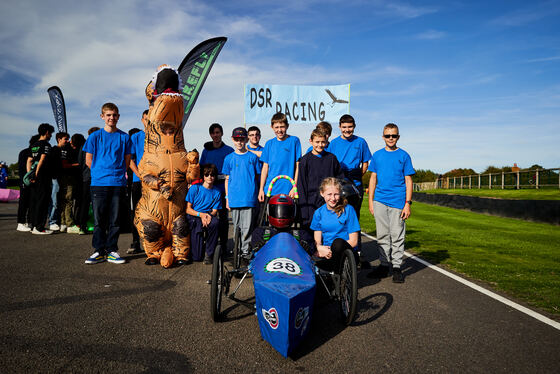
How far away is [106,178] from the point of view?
19.0 feet

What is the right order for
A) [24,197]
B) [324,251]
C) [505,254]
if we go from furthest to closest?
[24,197] < [505,254] < [324,251]

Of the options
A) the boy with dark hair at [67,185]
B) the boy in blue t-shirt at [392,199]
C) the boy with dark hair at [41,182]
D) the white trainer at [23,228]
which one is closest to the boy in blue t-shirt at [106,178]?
the boy with dark hair at [41,182]

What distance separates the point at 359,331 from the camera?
3.33 meters

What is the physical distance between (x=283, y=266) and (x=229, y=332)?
83cm

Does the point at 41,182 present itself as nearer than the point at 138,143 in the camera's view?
No

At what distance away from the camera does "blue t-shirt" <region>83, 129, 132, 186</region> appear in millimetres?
5773

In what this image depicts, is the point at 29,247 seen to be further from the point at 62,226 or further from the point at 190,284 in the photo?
the point at 190,284

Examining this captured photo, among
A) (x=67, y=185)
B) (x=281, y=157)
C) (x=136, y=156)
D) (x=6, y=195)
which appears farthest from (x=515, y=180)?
(x=6, y=195)

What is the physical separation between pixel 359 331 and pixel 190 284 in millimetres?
2440

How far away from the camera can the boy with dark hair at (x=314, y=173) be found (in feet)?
17.4

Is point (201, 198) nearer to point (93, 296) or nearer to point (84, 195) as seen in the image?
point (93, 296)

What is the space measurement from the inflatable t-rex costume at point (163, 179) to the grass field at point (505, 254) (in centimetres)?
472

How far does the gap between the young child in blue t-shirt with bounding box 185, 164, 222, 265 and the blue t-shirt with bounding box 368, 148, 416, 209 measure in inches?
110

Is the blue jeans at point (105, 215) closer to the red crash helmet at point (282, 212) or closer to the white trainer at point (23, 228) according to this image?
the red crash helmet at point (282, 212)
